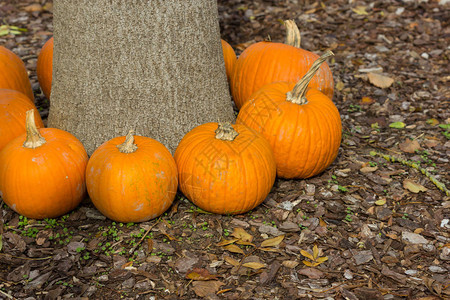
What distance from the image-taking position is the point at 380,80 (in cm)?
518

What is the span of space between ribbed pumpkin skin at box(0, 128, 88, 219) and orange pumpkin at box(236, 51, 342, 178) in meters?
1.26

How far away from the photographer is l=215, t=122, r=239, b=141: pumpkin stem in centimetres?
323

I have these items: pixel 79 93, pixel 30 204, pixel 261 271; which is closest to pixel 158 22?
pixel 79 93

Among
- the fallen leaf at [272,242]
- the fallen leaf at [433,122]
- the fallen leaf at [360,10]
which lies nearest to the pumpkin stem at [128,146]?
the fallen leaf at [272,242]

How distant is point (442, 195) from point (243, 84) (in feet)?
5.81

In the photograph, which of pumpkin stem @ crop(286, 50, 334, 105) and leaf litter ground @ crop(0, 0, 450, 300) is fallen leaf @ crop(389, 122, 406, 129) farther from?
pumpkin stem @ crop(286, 50, 334, 105)

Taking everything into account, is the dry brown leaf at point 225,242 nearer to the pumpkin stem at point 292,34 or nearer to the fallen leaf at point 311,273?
the fallen leaf at point 311,273

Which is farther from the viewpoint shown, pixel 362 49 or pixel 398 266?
pixel 362 49

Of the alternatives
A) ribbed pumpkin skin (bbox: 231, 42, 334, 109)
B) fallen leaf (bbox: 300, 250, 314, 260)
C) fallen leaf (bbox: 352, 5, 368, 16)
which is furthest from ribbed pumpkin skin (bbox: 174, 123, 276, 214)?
fallen leaf (bbox: 352, 5, 368, 16)

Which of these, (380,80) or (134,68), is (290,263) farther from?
(380,80)

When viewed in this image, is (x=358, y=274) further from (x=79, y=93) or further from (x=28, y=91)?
(x=28, y=91)

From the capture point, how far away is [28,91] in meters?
4.30

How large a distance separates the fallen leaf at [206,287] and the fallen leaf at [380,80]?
3.11 meters

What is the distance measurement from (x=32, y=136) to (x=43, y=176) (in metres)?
0.26
